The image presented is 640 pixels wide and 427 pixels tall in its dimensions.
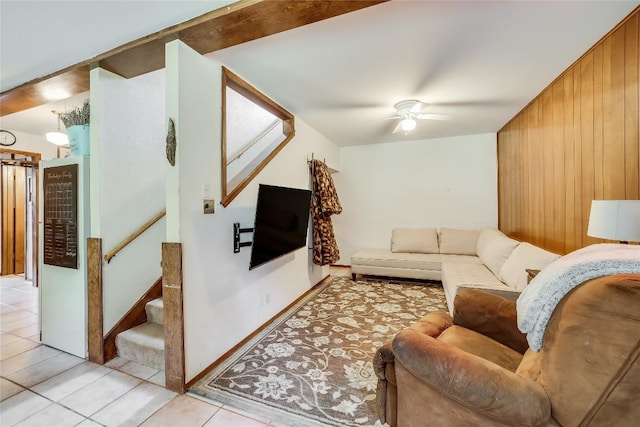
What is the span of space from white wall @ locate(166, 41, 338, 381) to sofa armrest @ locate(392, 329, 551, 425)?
1407mm

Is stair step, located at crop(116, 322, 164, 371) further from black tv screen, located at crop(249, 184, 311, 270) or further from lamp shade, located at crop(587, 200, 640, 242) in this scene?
lamp shade, located at crop(587, 200, 640, 242)

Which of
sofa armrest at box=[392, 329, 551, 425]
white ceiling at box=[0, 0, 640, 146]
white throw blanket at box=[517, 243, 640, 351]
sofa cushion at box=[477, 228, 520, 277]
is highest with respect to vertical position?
white ceiling at box=[0, 0, 640, 146]

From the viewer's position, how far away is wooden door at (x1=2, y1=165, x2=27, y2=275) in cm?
448

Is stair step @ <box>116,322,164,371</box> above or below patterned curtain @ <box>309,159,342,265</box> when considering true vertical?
below

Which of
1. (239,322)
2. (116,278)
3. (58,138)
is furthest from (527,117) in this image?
(58,138)

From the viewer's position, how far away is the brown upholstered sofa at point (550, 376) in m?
0.75

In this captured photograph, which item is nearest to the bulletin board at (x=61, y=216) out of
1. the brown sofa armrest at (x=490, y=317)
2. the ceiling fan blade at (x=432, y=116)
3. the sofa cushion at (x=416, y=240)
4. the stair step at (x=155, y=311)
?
the stair step at (x=155, y=311)

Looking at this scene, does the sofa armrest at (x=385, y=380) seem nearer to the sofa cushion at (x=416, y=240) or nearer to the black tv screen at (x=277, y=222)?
the black tv screen at (x=277, y=222)

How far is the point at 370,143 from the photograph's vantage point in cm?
491

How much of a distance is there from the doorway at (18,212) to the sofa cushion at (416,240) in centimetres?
595

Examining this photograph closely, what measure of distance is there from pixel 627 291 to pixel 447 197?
4.12m

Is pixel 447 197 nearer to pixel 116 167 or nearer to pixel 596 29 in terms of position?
pixel 596 29

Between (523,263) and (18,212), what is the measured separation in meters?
7.48

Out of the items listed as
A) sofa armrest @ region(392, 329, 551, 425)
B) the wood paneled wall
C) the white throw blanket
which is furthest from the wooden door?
the wood paneled wall
